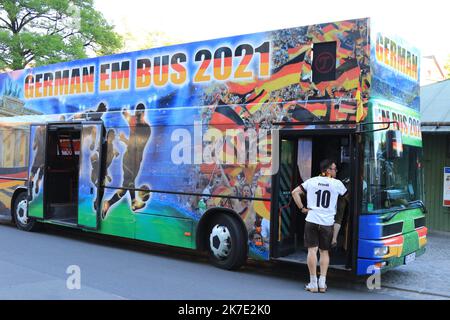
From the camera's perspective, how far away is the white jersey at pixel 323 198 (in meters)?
6.59

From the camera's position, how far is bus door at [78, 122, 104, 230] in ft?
31.7

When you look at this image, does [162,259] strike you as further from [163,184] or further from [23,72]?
[23,72]

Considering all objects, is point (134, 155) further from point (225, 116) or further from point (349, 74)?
point (349, 74)

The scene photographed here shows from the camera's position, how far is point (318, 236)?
6656 millimetres

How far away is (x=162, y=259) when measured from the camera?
344 inches

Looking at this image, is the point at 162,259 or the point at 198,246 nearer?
the point at 198,246

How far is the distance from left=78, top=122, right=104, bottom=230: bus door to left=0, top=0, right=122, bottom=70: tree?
40.7 feet

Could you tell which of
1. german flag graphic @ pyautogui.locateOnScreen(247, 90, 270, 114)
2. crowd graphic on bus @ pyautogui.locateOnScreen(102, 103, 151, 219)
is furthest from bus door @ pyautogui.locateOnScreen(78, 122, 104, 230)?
german flag graphic @ pyautogui.locateOnScreen(247, 90, 270, 114)

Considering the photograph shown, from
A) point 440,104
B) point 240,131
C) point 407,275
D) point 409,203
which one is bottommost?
point 407,275

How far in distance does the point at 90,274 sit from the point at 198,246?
5.92ft

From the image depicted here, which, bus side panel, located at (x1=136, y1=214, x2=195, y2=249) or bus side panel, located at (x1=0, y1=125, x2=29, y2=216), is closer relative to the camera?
bus side panel, located at (x1=136, y1=214, x2=195, y2=249)

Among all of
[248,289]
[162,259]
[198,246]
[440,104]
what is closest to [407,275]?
[248,289]

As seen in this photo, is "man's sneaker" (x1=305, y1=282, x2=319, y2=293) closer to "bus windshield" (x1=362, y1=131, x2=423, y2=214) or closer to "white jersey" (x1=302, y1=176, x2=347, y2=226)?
"white jersey" (x1=302, y1=176, x2=347, y2=226)

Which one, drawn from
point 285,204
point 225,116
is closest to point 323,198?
point 285,204
